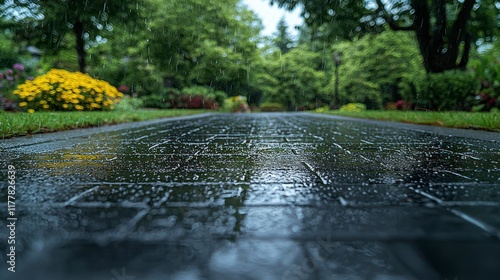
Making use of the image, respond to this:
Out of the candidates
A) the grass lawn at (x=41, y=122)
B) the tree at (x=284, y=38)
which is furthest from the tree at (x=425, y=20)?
the tree at (x=284, y=38)

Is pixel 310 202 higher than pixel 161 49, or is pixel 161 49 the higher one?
pixel 161 49

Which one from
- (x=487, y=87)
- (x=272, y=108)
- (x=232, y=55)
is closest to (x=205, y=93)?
(x=232, y=55)

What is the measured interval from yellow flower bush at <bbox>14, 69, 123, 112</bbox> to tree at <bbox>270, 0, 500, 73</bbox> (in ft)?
21.9

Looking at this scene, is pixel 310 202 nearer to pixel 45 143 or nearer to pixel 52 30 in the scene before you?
pixel 45 143

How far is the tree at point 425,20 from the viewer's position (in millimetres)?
10484

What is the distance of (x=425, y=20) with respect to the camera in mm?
11102

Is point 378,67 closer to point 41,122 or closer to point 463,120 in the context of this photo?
point 463,120

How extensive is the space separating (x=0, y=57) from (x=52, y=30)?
26.2 ft

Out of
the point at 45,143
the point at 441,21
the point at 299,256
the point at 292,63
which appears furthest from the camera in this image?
the point at 292,63

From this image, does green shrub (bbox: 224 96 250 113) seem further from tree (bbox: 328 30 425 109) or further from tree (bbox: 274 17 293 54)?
tree (bbox: 274 17 293 54)

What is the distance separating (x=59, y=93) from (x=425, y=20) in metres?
12.2

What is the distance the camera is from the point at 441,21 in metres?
10.2

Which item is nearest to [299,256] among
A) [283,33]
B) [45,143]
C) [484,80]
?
[45,143]

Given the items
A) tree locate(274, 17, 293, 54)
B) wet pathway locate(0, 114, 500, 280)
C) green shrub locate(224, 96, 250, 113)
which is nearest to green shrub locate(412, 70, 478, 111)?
wet pathway locate(0, 114, 500, 280)
